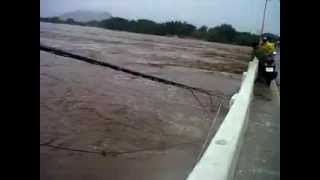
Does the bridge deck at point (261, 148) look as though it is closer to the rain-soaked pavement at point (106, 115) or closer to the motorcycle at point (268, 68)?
the rain-soaked pavement at point (106, 115)

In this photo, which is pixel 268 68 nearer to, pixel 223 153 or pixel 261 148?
pixel 261 148

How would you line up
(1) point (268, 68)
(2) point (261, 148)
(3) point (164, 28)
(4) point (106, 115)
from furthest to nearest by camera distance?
1. (1) point (268, 68)
2. (2) point (261, 148)
3. (3) point (164, 28)
4. (4) point (106, 115)

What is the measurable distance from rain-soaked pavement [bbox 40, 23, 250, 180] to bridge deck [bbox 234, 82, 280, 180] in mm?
281

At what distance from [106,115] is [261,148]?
4.29ft

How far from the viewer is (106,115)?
1555 millimetres

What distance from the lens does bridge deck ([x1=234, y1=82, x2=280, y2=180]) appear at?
2162mm

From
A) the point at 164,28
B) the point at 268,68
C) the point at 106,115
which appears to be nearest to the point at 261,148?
the point at 164,28

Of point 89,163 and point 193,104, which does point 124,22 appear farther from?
point 193,104

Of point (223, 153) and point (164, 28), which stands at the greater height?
point (164, 28)

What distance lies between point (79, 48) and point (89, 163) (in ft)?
1.58

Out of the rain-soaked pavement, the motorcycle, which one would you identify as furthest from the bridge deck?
the motorcycle

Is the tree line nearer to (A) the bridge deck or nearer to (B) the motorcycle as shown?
(A) the bridge deck

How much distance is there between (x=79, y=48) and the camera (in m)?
1.81

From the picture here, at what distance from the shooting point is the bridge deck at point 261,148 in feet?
7.09
